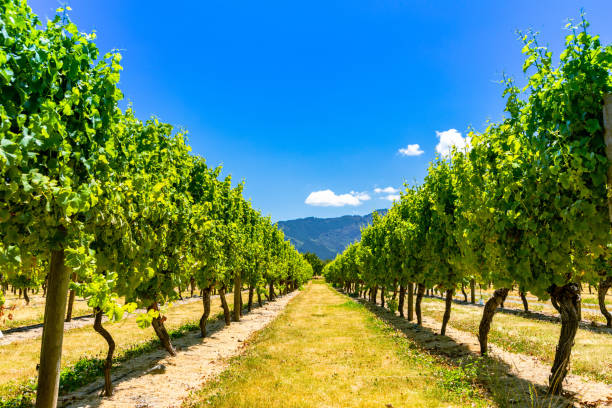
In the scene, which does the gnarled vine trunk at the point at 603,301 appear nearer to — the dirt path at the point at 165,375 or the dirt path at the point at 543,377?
the dirt path at the point at 543,377

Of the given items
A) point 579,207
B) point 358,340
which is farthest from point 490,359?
point 579,207

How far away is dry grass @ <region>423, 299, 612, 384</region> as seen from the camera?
40.7 feet

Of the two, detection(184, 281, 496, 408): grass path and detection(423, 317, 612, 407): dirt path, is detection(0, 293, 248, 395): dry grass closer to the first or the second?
detection(184, 281, 496, 408): grass path

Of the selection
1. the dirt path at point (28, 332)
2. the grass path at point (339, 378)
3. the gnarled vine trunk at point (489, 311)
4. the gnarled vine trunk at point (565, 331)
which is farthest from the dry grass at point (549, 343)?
the dirt path at point (28, 332)

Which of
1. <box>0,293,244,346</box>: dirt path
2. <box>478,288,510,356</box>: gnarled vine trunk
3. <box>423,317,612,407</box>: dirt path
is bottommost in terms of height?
<box>0,293,244,346</box>: dirt path

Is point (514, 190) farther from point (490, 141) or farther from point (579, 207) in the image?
point (490, 141)

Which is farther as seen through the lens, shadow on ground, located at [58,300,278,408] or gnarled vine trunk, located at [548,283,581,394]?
shadow on ground, located at [58,300,278,408]

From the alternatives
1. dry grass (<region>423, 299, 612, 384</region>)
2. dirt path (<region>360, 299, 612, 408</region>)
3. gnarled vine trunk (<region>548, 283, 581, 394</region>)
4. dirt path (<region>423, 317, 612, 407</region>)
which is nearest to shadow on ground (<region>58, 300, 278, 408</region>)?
dirt path (<region>360, 299, 612, 408</region>)

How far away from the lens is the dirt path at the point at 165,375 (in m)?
9.48

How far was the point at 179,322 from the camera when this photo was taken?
2519 centimetres

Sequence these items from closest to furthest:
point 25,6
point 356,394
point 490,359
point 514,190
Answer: point 25,6 → point 514,190 → point 356,394 → point 490,359

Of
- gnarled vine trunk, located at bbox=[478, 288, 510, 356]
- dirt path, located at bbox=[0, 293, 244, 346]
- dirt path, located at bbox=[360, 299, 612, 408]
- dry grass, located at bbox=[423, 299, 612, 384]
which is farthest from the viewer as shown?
dirt path, located at bbox=[0, 293, 244, 346]

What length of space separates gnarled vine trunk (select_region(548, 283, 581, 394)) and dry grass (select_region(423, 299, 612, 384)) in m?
3.34

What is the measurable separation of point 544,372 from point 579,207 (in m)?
8.82
